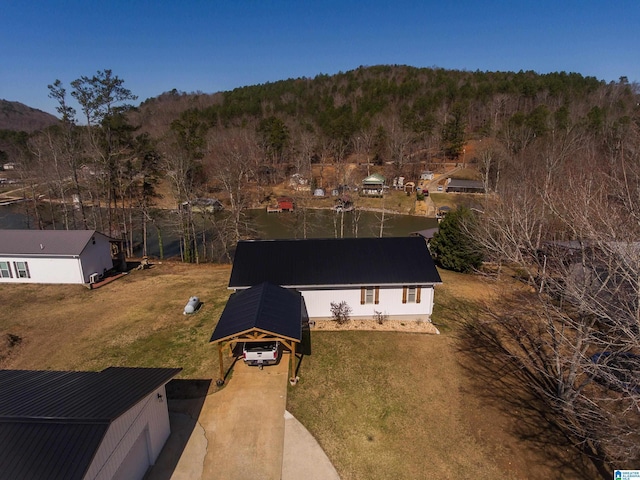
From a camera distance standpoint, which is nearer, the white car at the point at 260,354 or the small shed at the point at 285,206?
the white car at the point at 260,354

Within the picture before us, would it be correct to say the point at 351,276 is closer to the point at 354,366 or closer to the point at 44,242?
the point at 354,366

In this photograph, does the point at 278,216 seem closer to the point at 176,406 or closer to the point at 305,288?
the point at 305,288

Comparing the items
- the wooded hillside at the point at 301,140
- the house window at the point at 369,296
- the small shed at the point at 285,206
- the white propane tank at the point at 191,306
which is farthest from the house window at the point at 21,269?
the small shed at the point at 285,206

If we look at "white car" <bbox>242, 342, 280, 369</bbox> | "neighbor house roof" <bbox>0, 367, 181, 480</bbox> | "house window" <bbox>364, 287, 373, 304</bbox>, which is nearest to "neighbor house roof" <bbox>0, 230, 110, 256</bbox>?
"neighbor house roof" <bbox>0, 367, 181, 480</bbox>

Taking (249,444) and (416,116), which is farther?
(416,116)

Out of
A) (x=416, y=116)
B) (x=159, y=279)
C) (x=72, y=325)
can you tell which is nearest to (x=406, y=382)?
(x=72, y=325)

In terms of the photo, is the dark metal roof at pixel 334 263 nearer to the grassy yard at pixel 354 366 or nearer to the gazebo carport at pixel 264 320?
the gazebo carport at pixel 264 320
